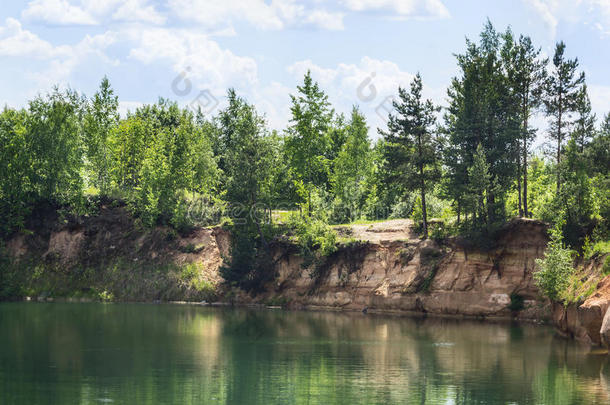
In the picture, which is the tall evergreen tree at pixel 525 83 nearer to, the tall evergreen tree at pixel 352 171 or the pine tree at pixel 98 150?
the tall evergreen tree at pixel 352 171

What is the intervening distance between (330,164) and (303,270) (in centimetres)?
2805

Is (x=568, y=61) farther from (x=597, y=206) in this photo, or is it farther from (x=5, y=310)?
(x=5, y=310)

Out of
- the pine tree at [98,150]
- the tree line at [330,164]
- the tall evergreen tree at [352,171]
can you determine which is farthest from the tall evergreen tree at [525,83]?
the pine tree at [98,150]

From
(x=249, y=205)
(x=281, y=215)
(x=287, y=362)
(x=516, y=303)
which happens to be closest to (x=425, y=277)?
(x=516, y=303)

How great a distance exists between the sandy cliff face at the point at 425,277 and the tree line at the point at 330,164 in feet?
8.04

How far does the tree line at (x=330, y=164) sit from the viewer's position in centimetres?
7744

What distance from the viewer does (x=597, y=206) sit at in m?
67.9

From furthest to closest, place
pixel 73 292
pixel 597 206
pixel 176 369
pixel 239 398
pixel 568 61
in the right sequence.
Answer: pixel 73 292, pixel 568 61, pixel 597 206, pixel 176 369, pixel 239 398

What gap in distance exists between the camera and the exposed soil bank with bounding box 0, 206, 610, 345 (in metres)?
75.5

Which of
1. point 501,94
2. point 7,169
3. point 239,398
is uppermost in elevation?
point 501,94

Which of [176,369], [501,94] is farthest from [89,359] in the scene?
[501,94]

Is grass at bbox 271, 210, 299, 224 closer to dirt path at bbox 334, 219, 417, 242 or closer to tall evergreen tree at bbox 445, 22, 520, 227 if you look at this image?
dirt path at bbox 334, 219, 417, 242

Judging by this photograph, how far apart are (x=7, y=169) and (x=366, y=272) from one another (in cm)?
4671

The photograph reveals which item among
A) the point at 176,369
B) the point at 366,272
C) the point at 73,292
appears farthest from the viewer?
the point at 73,292
